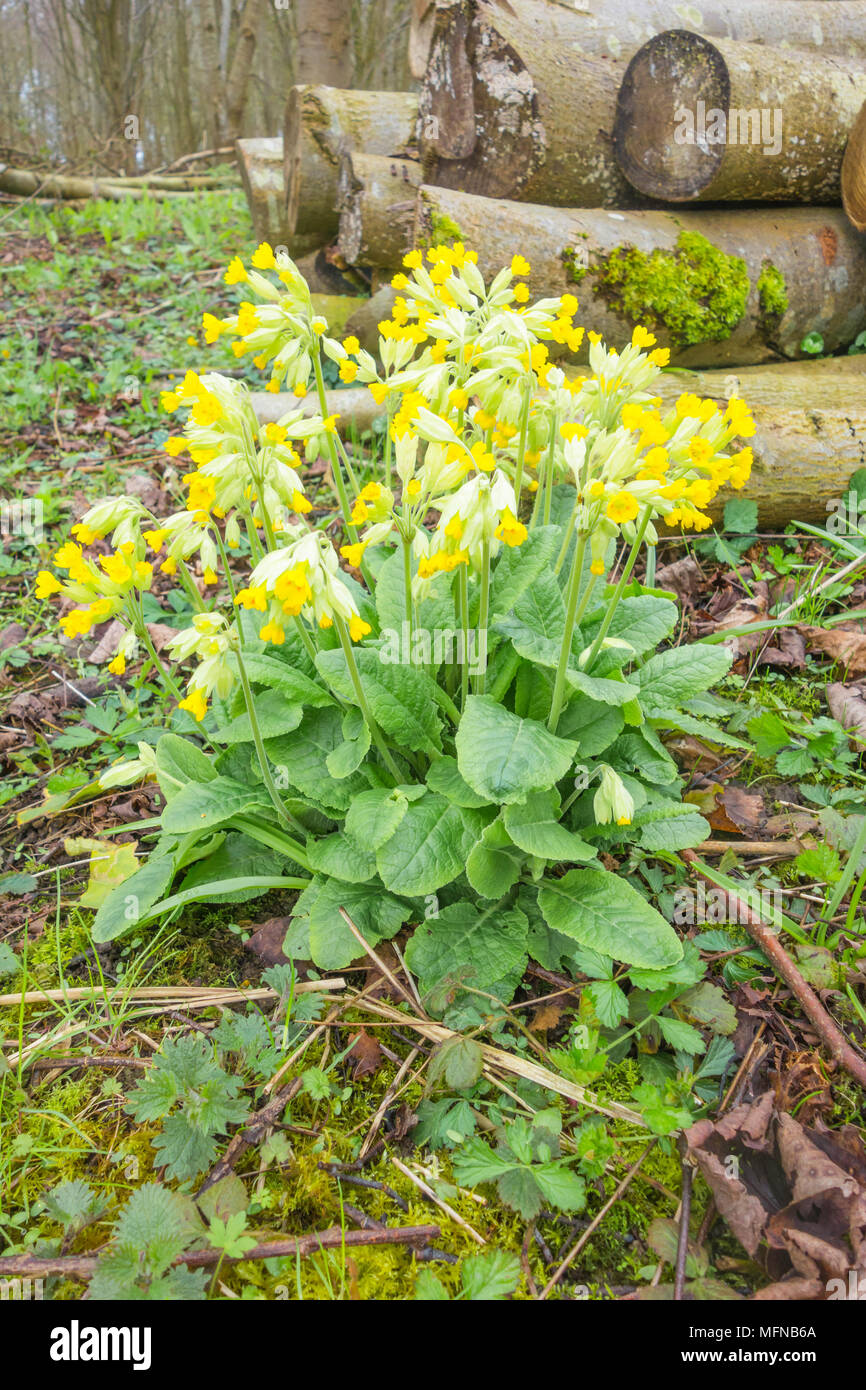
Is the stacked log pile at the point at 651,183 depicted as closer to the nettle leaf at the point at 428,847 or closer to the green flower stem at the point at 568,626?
the green flower stem at the point at 568,626

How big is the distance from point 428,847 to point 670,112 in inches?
159

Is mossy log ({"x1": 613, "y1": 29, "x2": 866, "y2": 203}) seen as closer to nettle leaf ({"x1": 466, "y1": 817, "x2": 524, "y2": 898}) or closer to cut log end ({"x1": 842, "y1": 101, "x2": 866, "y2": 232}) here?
cut log end ({"x1": 842, "y1": 101, "x2": 866, "y2": 232})

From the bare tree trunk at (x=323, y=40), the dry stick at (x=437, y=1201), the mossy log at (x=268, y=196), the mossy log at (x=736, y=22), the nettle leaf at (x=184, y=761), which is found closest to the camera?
the dry stick at (x=437, y=1201)

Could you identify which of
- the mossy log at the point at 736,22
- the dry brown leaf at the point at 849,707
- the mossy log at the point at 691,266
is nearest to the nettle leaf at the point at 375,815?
the dry brown leaf at the point at 849,707

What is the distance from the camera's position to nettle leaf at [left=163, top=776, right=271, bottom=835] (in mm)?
2029

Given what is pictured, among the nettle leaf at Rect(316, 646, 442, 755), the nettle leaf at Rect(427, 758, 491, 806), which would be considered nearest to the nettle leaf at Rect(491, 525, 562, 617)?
the nettle leaf at Rect(316, 646, 442, 755)

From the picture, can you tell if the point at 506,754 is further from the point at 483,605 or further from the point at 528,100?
the point at 528,100

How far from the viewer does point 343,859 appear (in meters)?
2.06

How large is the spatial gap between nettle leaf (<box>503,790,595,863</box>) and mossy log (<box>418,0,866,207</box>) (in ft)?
12.2

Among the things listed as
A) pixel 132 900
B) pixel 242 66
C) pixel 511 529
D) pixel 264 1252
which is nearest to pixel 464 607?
pixel 511 529

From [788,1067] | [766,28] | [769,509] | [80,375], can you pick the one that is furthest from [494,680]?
[766,28]

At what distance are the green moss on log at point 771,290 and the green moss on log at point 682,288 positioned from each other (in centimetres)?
16

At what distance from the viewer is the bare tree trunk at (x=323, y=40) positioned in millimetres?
Result: 8359
